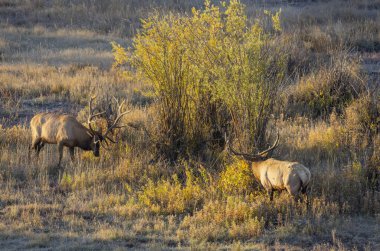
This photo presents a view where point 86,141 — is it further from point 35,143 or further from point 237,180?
point 237,180

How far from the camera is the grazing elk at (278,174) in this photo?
8.64m

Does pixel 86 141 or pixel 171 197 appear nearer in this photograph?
pixel 171 197

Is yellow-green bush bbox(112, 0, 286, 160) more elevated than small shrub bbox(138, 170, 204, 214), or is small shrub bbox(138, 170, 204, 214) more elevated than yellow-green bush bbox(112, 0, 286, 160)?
yellow-green bush bbox(112, 0, 286, 160)

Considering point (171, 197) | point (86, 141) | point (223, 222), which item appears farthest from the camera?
point (86, 141)

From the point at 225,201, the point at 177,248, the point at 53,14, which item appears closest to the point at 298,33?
the point at 53,14

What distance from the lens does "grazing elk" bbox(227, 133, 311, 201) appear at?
8.64 metres

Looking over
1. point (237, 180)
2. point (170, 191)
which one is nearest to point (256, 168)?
point (237, 180)

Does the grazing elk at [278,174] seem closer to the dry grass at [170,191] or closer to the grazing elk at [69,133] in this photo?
the dry grass at [170,191]

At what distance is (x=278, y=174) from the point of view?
891 cm

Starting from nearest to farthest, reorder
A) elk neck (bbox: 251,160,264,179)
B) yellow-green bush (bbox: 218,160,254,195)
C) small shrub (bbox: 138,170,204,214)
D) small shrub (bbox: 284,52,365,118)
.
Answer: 1. small shrub (bbox: 138,170,204,214)
2. elk neck (bbox: 251,160,264,179)
3. yellow-green bush (bbox: 218,160,254,195)
4. small shrub (bbox: 284,52,365,118)

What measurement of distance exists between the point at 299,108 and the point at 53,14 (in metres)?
17.0

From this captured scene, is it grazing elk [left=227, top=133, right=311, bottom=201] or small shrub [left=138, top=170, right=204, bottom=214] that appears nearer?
grazing elk [left=227, top=133, right=311, bottom=201]

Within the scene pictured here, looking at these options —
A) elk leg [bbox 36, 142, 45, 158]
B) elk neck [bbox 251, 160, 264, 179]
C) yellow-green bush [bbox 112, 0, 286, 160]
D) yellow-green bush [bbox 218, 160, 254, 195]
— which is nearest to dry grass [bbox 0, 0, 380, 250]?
yellow-green bush [bbox 218, 160, 254, 195]

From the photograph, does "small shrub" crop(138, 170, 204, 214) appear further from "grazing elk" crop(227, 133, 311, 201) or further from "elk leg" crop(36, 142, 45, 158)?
"elk leg" crop(36, 142, 45, 158)
